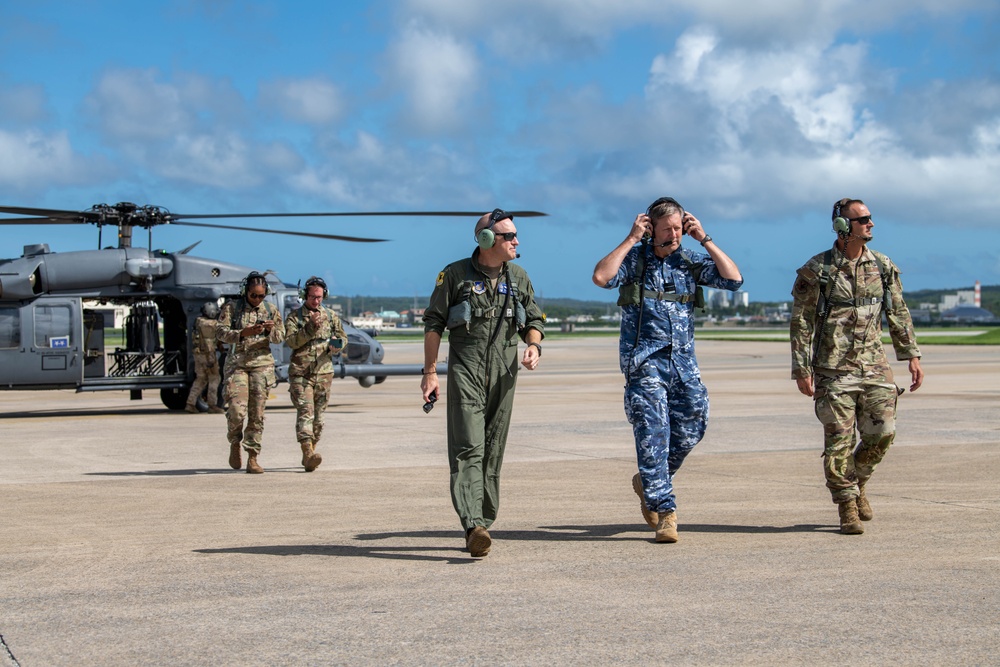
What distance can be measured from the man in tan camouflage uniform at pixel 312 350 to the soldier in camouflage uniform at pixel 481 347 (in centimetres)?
459

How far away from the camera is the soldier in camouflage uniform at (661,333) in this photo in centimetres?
713

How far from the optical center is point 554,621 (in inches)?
200

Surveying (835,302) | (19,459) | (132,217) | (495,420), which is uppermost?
(132,217)

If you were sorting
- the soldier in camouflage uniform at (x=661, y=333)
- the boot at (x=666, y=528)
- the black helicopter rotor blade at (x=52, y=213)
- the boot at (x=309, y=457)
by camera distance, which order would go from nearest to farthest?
the boot at (x=666, y=528)
the soldier in camouflage uniform at (x=661, y=333)
the boot at (x=309, y=457)
the black helicopter rotor blade at (x=52, y=213)

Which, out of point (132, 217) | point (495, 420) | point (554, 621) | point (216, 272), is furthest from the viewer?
point (216, 272)

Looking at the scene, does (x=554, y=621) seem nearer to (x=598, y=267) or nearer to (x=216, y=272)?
(x=598, y=267)

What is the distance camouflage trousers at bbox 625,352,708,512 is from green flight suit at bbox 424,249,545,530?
70 centimetres

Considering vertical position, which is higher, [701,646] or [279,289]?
[279,289]

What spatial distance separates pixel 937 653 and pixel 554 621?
4.89 feet

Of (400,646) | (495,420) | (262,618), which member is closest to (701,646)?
(400,646)

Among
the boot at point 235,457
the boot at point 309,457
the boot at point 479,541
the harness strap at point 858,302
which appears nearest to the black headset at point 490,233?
the boot at point 479,541

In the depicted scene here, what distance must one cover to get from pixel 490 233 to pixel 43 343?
45.5ft

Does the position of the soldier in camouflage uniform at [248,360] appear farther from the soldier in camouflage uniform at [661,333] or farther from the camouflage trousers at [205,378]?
the camouflage trousers at [205,378]

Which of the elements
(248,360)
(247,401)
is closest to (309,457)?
(247,401)
